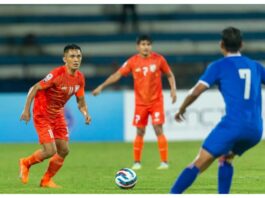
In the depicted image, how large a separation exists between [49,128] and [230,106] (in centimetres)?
331

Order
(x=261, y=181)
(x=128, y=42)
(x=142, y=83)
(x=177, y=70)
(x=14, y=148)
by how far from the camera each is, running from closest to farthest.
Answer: (x=261, y=181) → (x=142, y=83) → (x=14, y=148) → (x=177, y=70) → (x=128, y=42)

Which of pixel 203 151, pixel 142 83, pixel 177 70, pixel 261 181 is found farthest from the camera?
pixel 177 70

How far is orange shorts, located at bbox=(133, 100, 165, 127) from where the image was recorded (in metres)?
14.3

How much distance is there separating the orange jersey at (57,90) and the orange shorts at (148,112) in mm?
3113

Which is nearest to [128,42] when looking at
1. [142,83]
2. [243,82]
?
[142,83]

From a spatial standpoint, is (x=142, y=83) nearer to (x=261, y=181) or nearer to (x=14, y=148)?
(x=261, y=181)

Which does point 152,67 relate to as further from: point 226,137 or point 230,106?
point 226,137

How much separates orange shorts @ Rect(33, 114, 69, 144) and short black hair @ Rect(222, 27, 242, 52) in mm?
3286

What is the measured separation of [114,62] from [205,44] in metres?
3.62

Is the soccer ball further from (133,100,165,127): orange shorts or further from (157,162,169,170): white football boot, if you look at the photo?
(133,100,165,127): orange shorts

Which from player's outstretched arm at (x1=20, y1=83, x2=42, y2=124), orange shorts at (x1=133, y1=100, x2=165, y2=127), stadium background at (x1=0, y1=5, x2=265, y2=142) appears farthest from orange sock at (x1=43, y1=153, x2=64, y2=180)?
stadium background at (x1=0, y1=5, x2=265, y2=142)

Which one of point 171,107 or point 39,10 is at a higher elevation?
point 39,10

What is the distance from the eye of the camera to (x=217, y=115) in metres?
20.6

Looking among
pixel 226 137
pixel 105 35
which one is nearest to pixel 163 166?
pixel 226 137
